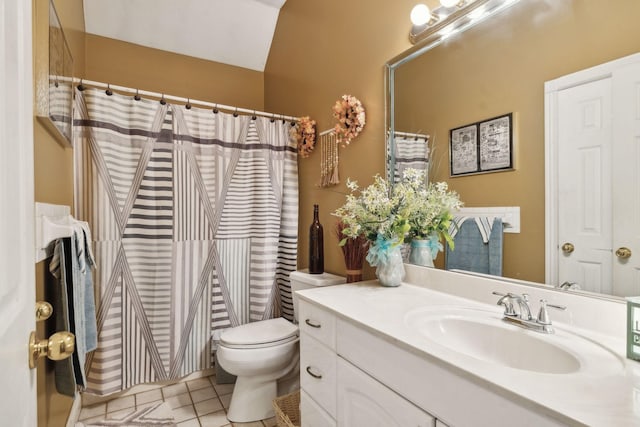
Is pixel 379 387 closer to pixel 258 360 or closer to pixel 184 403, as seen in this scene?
pixel 258 360

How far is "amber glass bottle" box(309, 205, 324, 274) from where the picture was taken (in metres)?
2.12

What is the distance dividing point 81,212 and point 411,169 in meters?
1.83

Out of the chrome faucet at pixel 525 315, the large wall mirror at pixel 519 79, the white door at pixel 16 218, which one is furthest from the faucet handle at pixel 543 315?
the white door at pixel 16 218

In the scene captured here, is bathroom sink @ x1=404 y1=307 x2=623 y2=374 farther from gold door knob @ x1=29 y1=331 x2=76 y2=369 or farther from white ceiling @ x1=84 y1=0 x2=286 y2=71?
white ceiling @ x1=84 y1=0 x2=286 y2=71

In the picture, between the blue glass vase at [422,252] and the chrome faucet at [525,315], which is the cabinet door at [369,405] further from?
the blue glass vase at [422,252]

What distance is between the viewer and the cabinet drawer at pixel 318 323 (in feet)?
3.96

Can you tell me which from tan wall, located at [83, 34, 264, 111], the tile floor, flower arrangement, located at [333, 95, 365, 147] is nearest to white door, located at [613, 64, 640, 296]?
flower arrangement, located at [333, 95, 365, 147]

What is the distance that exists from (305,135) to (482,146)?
1.32 meters

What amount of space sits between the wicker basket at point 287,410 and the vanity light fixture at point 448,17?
75.6 inches

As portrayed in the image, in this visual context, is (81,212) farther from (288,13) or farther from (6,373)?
(288,13)

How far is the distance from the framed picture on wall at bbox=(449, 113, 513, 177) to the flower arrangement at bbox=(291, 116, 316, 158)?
43.6 inches

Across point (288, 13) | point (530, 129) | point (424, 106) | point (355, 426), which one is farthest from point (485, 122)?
point (288, 13)

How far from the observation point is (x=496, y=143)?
1.27 meters

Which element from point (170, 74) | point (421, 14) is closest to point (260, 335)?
point (421, 14)
